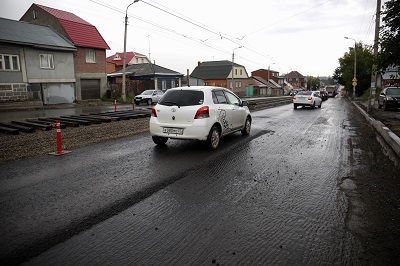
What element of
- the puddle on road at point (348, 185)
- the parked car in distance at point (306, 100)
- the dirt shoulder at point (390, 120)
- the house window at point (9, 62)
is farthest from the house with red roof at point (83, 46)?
the puddle on road at point (348, 185)

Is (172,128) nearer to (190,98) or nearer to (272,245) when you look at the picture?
(190,98)

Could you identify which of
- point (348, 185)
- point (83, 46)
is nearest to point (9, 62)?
point (83, 46)

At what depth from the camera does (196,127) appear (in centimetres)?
723

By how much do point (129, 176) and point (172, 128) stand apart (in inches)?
93.9

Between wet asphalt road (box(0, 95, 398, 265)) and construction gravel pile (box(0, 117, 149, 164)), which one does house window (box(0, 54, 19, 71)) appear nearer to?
construction gravel pile (box(0, 117, 149, 164))

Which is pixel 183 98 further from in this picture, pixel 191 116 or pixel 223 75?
pixel 223 75

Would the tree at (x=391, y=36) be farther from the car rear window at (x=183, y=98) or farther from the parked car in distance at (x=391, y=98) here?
the parked car in distance at (x=391, y=98)

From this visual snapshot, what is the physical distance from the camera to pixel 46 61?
1082 inches

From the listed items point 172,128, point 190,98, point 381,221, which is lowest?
point 381,221

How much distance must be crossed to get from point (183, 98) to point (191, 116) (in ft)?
2.05

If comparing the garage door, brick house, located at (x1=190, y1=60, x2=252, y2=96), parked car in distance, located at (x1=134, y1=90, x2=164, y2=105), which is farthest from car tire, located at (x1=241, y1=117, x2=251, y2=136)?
brick house, located at (x1=190, y1=60, x2=252, y2=96)

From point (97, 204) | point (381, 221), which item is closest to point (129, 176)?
point (97, 204)

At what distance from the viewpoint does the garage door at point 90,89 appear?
32094 millimetres

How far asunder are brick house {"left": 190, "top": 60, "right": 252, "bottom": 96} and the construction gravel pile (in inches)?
2064
